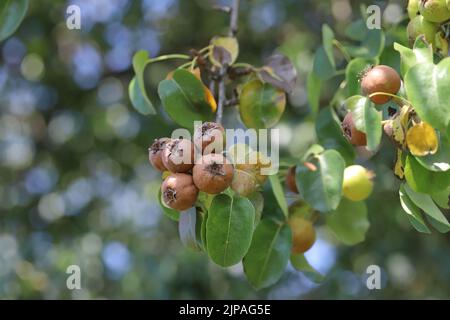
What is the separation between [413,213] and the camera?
140cm

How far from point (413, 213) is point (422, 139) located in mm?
152

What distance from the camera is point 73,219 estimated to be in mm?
4172

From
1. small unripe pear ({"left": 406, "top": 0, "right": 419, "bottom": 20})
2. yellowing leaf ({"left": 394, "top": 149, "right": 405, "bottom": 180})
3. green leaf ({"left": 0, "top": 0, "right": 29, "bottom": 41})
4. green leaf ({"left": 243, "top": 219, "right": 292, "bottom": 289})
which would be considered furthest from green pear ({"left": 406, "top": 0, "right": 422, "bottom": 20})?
green leaf ({"left": 0, "top": 0, "right": 29, "bottom": 41})

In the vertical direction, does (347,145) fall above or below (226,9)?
below

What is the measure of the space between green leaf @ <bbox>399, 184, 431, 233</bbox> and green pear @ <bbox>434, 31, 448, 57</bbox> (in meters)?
0.25

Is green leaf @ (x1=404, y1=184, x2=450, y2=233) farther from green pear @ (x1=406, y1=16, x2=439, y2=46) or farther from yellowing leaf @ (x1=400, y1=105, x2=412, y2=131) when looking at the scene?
green pear @ (x1=406, y1=16, x2=439, y2=46)

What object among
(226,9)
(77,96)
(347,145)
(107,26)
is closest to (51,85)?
(77,96)

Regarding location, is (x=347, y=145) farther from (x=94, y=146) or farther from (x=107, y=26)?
(x=94, y=146)

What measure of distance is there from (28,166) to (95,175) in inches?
13.6

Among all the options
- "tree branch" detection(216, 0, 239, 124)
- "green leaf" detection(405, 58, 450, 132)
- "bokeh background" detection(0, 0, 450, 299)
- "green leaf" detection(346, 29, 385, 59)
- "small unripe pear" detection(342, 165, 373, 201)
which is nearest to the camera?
"green leaf" detection(405, 58, 450, 132)

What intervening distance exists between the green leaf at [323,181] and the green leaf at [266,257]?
0.11 m

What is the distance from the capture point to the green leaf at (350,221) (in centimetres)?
186

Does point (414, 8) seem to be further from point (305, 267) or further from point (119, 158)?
point (119, 158)

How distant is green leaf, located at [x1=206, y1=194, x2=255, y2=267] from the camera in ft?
4.61
